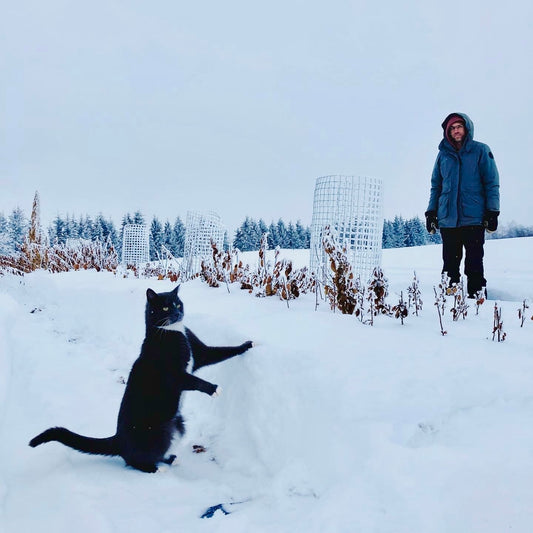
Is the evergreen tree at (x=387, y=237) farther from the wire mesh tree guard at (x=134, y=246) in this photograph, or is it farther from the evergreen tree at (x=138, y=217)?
the wire mesh tree guard at (x=134, y=246)

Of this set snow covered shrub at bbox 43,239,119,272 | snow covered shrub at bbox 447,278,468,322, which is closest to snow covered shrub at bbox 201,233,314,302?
snow covered shrub at bbox 447,278,468,322

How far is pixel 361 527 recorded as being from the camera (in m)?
1.55

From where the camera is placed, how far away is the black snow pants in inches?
225

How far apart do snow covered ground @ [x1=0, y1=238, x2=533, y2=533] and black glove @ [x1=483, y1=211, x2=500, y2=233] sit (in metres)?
2.43

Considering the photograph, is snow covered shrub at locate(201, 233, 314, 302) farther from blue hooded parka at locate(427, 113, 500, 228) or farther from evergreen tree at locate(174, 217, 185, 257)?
evergreen tree at locate(174, 217, 185, 257)

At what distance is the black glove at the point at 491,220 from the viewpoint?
5574mm

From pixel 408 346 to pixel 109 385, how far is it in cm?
220

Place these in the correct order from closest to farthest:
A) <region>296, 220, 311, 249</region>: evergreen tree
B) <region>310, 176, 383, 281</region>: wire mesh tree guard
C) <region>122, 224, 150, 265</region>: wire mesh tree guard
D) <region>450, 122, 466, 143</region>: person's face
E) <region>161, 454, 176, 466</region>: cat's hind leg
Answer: <region>161, 454, 176, 466</region>: cat's hind leg → <region>450, 122, 466, 143</region>: person's face → <region>310, 176, 383, 281</region>: wire mesh tree guard → <region>122, 224, 150, 265</region>: wire mesh tree guard → <region>296, 220, 311, 249</region>: evergreen tree

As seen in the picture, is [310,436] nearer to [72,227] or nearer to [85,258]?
[85,258]

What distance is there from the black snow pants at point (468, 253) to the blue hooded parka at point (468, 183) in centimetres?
12

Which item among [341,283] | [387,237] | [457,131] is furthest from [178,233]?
[341,283]

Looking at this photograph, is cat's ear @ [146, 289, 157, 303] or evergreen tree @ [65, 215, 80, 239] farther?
evergreen tree @ [65, 215, 80, 239]

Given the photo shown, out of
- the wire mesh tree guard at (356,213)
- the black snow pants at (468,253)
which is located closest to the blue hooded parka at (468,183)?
the black snow pants at (468,253)

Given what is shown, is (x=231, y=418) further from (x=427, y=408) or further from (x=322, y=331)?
(x=427, y=408)
